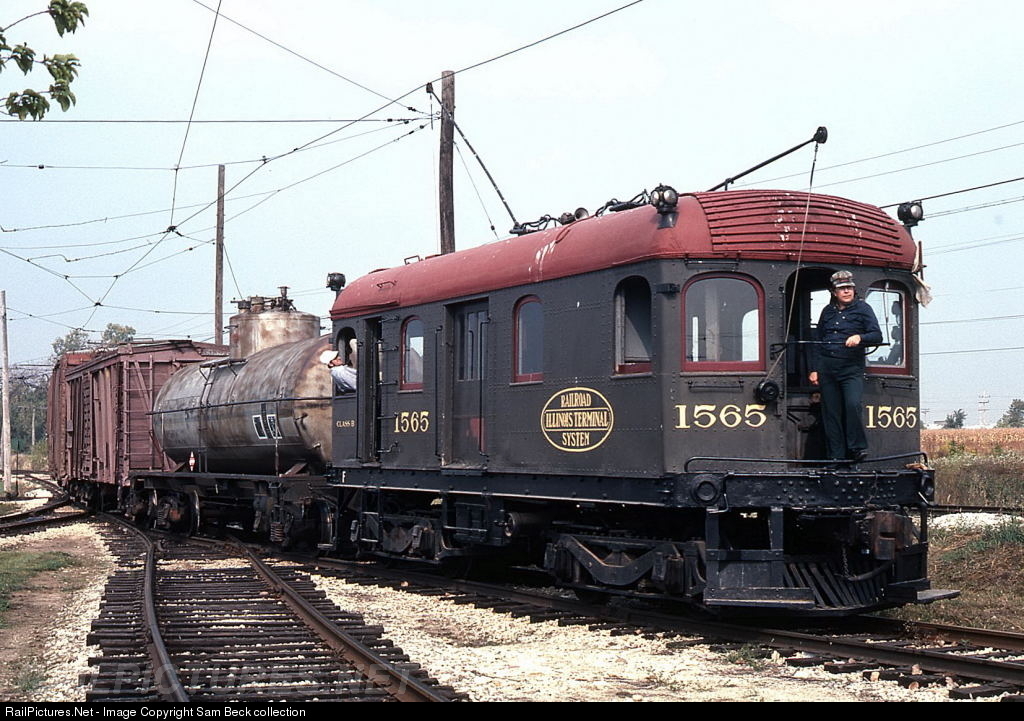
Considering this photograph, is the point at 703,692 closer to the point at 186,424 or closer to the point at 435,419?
the point at 435,419

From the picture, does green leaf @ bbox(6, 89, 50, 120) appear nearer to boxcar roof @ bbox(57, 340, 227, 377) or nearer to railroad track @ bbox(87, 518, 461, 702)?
railroad track @ bbox(87, 518, 461, 702)

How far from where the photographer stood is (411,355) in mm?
14047

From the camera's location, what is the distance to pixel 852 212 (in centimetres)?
1062

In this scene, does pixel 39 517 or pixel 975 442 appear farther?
pixel 975 442

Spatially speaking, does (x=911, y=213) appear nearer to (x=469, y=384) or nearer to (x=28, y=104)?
(x=469, y=384)

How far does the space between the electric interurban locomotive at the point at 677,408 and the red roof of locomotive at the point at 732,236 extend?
0.02 meters

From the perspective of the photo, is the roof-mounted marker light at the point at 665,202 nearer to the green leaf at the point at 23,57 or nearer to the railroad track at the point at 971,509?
the green leaf at the point at 23,57

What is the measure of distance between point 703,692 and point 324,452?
10131 millimetres

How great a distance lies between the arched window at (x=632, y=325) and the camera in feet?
34.2

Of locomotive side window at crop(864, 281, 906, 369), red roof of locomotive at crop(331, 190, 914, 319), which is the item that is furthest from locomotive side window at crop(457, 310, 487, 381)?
locomotive side window at crop(864, 281, 906, 369)

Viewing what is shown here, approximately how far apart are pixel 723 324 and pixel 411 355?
16.4 ft

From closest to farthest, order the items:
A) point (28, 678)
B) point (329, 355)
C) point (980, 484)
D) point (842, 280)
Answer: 1. point (28, 678)
2. point (842, 280)
3. point (329, 355)
4. point (980, 484)

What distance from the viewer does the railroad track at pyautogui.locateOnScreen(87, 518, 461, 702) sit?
7684 millimetres

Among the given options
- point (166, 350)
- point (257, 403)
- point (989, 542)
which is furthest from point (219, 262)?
point (989, 542)
